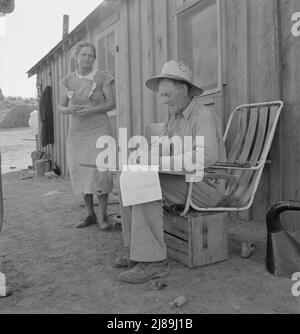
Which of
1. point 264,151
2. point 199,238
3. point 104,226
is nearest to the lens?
point 199,238

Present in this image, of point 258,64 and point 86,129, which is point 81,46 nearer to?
point 86,129

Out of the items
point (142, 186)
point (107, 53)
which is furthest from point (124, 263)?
point (107, 53)

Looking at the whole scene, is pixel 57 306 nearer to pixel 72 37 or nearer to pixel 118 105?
pixel 118 105

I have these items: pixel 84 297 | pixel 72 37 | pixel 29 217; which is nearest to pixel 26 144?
pixel 72 37

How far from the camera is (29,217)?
182 inches

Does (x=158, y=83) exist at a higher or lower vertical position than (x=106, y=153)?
higher

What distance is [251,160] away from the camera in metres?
3.10

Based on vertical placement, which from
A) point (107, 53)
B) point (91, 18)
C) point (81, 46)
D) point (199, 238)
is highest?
point (91, 18)

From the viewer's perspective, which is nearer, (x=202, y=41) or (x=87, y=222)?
(x=87, y=222)

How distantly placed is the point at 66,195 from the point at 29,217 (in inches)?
63.1

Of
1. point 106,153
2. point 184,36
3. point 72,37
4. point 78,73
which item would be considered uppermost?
point 72,37

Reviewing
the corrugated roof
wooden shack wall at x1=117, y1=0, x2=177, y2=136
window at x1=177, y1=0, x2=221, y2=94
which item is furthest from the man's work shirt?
the corrugated roof

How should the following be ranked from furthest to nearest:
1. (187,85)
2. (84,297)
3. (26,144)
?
Result: (26,144), (187,85), (84,297)

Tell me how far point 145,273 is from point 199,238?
1.39ft
